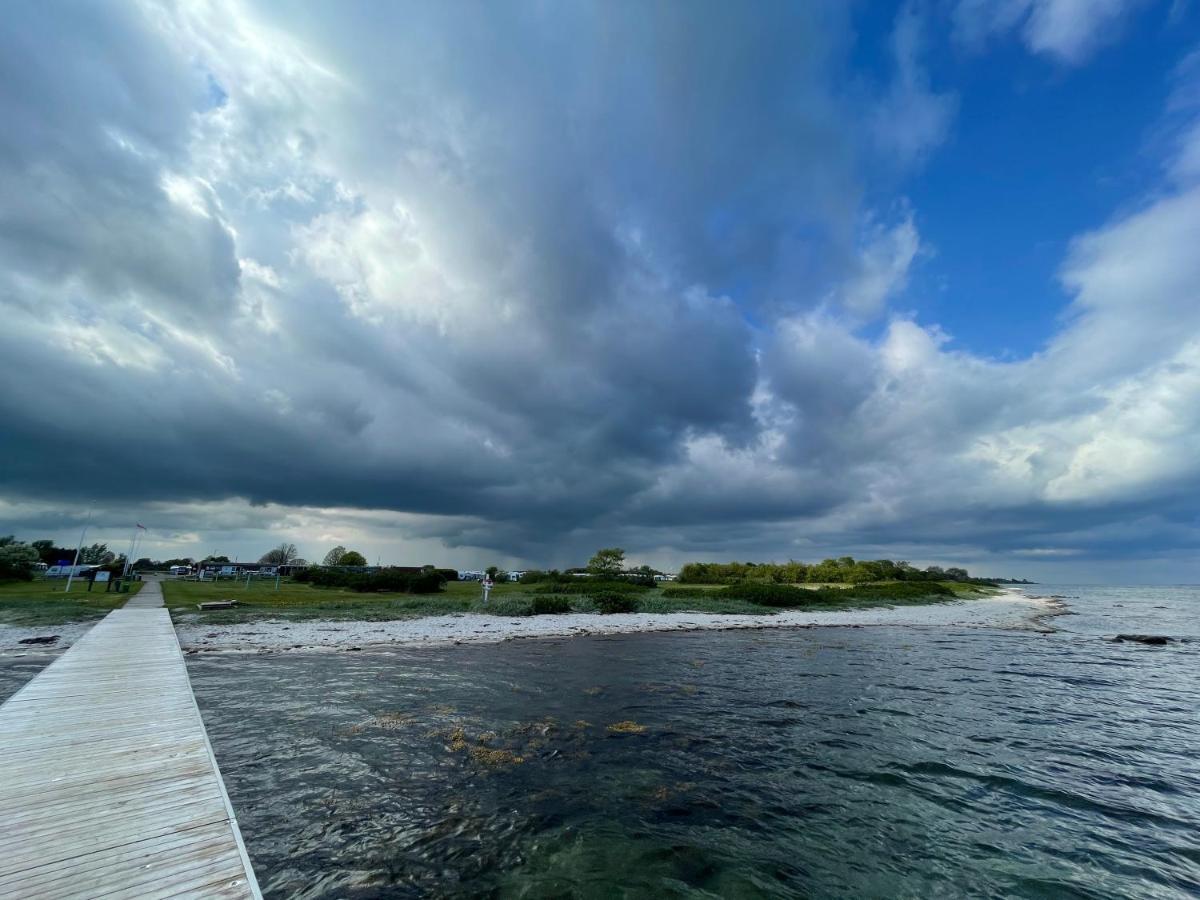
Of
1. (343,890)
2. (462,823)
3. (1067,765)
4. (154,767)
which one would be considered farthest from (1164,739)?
(154,767)

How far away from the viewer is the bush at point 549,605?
176 ft

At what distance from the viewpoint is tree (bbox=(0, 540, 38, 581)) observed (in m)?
59.5

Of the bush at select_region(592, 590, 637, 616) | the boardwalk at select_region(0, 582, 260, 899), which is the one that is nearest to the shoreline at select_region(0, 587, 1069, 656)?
the bush at select_region(592, 590, 637, 616)

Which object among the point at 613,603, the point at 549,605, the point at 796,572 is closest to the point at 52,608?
the point at 549,605

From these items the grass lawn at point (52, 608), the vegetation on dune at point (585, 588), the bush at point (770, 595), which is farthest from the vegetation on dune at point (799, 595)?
the grass lawn at point (52, 608)

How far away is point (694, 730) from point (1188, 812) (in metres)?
11.1

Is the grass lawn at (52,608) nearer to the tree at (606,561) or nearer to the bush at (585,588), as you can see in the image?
the bush at (585,588)

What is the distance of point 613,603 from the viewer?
59531 mm

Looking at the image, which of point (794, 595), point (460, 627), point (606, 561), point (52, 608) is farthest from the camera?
point (606, 561)

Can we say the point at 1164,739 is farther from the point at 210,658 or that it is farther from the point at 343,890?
the point at 210,658

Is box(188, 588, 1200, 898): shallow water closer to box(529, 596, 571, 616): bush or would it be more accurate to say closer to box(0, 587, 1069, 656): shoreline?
box(0, 587, 1069, 656): shoreline

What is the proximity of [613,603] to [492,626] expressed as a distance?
21180 millimetres

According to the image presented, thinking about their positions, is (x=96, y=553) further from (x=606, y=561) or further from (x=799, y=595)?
(x=799, y=595)

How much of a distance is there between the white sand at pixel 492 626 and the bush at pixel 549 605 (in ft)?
7.13
